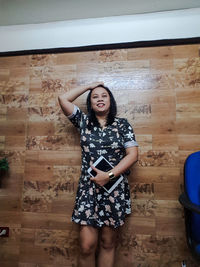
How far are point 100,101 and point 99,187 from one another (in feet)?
2.47

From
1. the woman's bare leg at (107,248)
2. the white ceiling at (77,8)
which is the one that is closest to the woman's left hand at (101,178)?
the woman's bare leg at (107,248)

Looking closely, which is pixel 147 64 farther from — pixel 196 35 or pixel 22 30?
pixel 22 30

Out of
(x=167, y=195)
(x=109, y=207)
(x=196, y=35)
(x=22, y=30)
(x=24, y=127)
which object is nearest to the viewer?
(x=109, y=207)

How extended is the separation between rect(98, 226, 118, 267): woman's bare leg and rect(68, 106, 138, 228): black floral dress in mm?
99

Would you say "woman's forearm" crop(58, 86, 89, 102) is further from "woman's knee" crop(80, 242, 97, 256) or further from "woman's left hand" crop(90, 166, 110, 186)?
"woman's knee" crop(80, 242, 97, 256)

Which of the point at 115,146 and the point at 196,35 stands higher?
the point at 196,35

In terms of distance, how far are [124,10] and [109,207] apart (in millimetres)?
2006

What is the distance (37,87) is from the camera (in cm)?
201

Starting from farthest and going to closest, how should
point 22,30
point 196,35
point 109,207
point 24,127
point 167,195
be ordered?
point 22,30, point 24,127, point 196,35, point 167,195, point 109,207

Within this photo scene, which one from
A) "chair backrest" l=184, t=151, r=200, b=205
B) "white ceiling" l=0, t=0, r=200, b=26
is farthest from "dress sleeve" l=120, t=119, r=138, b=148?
"white ceiling" l=0, t=0, r=200, b=26

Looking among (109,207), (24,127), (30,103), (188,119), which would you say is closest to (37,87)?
(30,103)

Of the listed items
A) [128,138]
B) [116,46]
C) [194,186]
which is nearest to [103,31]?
[116,46]

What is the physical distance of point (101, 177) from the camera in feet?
4.47

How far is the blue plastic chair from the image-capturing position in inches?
45.7
